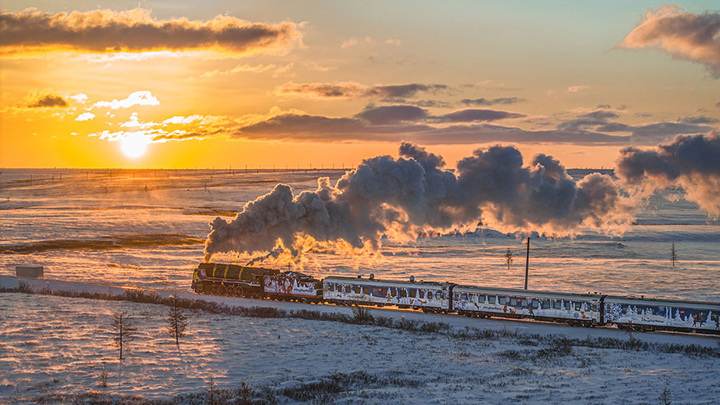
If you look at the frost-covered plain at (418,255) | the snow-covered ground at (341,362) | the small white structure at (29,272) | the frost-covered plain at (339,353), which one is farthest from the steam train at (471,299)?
the small white structure at (29,272)

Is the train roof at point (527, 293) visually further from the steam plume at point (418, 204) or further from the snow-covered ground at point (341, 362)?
the steam plume at point (418, 204)

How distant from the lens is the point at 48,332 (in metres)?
47.7

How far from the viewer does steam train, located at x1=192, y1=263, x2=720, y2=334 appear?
4966 cm

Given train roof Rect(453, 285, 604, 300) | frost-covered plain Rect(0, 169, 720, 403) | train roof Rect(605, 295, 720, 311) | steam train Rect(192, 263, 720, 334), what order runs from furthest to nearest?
train roof Rect(453, 285, 604, 300) < steam train Rect(192, 263, 720, 334) < train roof Rect(605, 295, 720, 311) < frost-covered plain Rect(0, 169, 720, 403)

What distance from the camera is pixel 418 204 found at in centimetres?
6244

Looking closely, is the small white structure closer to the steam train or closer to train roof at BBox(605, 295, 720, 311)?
the steam train

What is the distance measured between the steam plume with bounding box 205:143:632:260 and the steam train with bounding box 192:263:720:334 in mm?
3585

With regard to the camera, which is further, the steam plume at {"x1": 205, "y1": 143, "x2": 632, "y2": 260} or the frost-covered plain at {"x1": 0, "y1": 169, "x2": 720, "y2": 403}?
the steam plume at {"x1": 205, "y1": 143, "x2": 632, "y2": 260}

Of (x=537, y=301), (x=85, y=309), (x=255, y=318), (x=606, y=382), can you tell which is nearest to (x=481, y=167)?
(x=537, y=301)

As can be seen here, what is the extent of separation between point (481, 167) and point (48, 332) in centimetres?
4067

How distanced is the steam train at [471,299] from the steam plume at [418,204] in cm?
359

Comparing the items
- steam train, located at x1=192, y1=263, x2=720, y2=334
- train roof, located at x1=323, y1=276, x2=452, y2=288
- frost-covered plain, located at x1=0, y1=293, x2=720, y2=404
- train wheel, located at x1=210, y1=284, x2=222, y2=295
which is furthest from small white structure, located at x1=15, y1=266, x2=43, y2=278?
train roof, located at x1=323, y1=276, x2=452, y2=288

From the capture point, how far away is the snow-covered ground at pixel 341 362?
3444cm

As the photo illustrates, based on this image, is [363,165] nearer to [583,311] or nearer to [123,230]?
[583,311]
